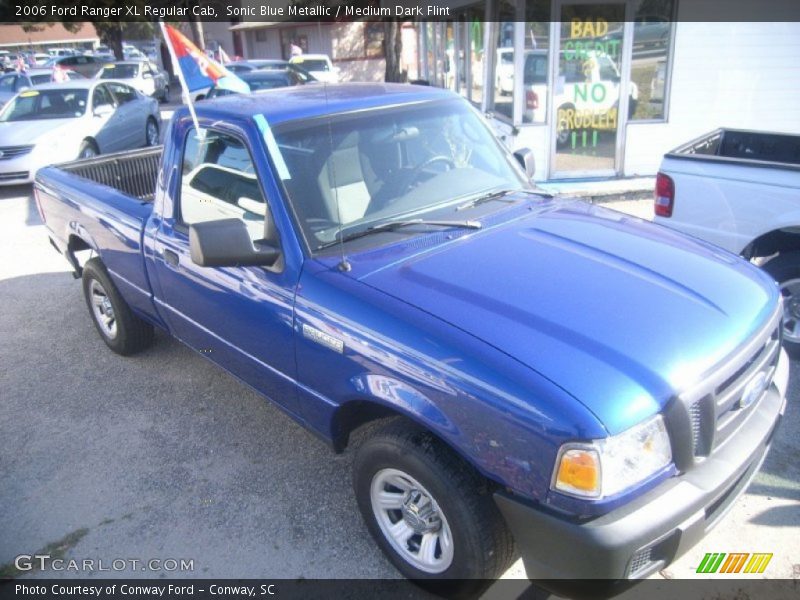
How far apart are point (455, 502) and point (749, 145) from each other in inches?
180

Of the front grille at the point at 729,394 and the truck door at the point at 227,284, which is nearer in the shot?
the front grille at the point at 729,394

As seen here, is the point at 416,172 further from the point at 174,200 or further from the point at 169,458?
the point at 169,458

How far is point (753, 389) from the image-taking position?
2.53 meters

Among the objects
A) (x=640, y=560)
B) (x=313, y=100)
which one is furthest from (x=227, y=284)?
(x=640, y=560)

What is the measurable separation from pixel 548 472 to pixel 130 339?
3.70m

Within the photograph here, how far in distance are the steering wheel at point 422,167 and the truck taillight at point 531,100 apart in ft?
21.0

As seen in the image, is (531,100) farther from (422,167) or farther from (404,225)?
Answer: (404,225)

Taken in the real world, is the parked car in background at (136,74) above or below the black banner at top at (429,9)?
below

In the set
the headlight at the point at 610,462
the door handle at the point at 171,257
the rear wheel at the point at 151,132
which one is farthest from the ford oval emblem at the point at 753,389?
the rear wheel at the point at 151,132

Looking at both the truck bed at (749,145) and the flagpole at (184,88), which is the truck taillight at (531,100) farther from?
the flagpole at (184,88)

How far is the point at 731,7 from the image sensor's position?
8.65 metres

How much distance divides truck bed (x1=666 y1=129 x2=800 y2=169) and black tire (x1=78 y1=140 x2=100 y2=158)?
9.62m

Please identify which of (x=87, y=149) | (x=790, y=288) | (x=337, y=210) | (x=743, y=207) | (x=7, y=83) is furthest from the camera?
(x=7, y=83)

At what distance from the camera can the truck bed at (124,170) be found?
18.0 ft
